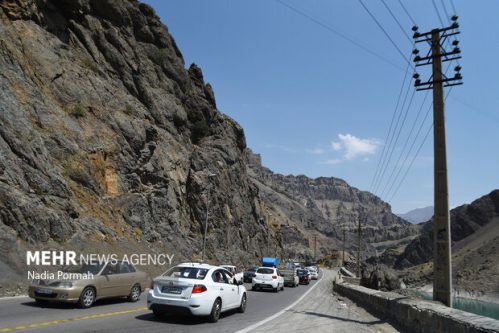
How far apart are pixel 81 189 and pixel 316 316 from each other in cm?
2305

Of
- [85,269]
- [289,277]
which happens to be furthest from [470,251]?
[85,269]

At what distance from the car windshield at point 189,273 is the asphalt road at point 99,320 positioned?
1.23 meters

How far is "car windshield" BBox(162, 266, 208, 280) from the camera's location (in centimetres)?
1266

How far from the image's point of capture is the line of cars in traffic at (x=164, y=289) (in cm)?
1195

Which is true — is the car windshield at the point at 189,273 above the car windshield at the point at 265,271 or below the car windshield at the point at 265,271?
above

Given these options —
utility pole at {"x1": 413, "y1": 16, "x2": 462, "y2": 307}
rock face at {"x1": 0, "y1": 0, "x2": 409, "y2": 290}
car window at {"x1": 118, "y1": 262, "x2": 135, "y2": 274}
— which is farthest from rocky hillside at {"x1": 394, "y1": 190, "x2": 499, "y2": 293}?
car window at {"x1": 118, "y1": 262, "x2": 135, "y2": 274}

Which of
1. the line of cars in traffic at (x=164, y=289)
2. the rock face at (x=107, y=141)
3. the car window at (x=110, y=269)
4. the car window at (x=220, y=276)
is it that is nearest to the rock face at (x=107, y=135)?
the rock face at (x=107, y=141)

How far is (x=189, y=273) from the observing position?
42.1 ft

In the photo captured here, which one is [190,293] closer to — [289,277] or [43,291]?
[43,291]

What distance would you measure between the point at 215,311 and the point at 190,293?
1079 millimetres

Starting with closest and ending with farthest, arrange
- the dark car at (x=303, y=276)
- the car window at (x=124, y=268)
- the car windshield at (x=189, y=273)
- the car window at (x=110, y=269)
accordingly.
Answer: the car windshield at (x=189, y=273), the car window at (x=110, y=269), the car window at (x=124, y=268), the dark car at (x=303, y=276)

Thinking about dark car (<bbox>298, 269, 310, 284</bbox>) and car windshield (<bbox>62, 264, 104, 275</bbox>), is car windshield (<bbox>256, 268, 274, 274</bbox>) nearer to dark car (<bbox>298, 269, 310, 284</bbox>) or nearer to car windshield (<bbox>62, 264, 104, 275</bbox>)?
car windshield (<bbox>62, 264, 104, 275</bbox>)

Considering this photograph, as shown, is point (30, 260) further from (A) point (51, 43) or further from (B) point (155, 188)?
(A) point (51, 43)

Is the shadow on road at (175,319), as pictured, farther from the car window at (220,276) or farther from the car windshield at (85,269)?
the car windshield at (85,269)
